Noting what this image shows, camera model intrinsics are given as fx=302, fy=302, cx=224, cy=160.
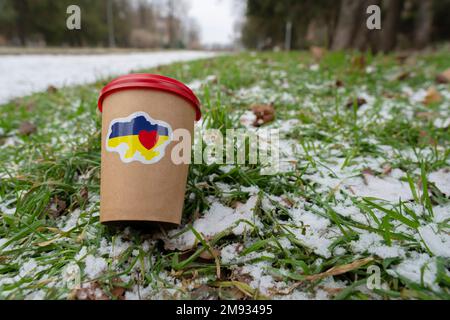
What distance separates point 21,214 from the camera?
3.69 ft

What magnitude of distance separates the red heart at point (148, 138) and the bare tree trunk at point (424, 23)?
13248 mm

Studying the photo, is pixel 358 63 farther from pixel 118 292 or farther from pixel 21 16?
pixel 21 16

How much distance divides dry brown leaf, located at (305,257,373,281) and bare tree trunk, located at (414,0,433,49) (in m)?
13.1

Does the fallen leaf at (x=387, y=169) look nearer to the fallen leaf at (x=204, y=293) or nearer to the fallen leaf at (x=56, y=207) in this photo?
the fallen leaf at (x=204, y=293)

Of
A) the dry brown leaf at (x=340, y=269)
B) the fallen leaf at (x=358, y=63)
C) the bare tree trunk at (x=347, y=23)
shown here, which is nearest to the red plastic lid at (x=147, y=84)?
the dry brown leaf at (x=340, y=269)

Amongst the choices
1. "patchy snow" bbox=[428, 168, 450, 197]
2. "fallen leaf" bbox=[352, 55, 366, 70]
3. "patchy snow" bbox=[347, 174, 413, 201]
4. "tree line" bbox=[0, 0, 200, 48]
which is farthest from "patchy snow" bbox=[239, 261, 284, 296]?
"tree line" bbox=[0, 0, 200, 48]

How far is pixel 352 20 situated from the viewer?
5.32 metres

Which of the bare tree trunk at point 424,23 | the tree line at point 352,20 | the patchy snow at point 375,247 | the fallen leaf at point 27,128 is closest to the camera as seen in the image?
the patchy snow at point 375,247

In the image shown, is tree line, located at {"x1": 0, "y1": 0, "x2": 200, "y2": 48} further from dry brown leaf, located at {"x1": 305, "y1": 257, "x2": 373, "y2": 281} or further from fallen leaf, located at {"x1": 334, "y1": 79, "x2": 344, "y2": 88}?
dry brown leaf, located at {"x1": 305, "y1": 257, "x2": 373, "y2": 281}

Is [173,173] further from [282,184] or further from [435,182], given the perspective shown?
[435,182]

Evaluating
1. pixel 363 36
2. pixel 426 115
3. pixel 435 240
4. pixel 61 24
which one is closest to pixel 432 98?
pixel 426 115

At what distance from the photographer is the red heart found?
932 mm

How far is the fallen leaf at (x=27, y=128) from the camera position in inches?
78.4

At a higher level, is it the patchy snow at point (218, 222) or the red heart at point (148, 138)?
the red heart at point (148, 138)
